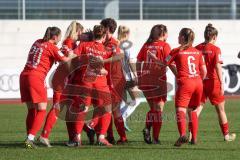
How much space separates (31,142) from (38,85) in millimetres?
912

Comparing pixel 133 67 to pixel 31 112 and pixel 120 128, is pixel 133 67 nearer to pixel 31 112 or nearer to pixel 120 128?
pixel 120 128

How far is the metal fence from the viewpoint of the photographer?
103ft

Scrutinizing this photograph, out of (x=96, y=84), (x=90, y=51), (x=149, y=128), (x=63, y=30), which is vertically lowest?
(x=149, y=128)

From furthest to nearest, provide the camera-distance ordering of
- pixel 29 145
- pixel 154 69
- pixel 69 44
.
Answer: pixel 154 69 < pixel 69 44 < pixel 29 145

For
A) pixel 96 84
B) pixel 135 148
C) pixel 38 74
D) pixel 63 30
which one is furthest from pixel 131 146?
pixel 63 30

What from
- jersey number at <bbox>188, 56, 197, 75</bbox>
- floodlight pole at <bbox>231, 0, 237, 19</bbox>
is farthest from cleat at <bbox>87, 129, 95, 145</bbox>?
floodlight pole at <bbox>231, 0, 237, 19</bbox>

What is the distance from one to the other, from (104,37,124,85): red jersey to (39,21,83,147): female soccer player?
54cm

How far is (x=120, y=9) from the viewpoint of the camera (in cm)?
3206

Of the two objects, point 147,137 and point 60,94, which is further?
point 147,137

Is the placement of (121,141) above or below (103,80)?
below

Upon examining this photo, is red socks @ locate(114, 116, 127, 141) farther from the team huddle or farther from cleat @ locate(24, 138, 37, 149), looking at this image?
cleat @ locate(24, 138, 37, 149)

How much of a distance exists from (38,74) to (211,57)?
3119 mm

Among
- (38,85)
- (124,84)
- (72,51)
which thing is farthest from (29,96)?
(124,84)

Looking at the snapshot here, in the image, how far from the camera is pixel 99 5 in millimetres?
31859
